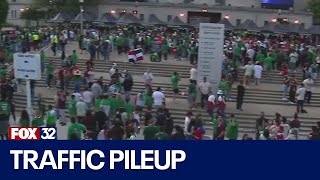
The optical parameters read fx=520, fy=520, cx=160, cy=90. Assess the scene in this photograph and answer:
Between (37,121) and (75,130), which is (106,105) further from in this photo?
(75,130)

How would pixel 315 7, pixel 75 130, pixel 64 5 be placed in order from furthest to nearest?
pixel 315 7, pixel 64 5, pixel 75 130

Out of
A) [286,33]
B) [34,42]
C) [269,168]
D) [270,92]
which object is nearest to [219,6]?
[286,33]

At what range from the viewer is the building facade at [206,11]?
2299 inches

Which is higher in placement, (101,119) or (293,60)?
(293,60)

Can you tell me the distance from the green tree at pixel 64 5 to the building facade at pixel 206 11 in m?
1.65

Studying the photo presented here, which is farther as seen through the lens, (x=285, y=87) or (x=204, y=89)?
(x=285, y=87)

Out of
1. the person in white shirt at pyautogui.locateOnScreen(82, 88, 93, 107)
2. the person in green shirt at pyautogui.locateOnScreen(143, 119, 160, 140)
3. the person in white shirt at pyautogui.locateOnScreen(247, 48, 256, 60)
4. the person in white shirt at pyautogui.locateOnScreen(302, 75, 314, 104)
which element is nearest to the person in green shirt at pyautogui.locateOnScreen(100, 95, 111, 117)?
the person in white shirt at pyautogui.locateOnScreen(82, 88, 93, 107)

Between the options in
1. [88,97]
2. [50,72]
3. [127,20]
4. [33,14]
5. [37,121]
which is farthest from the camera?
[33,14]

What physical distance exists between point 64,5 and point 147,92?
38846 millimetres

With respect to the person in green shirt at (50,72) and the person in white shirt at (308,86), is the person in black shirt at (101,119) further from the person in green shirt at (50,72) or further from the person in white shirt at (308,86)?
the person in white shirt at (308,86)

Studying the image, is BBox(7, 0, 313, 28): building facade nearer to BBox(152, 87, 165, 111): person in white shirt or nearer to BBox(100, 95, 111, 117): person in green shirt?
BBox(152, 87, 165, 111): person in white shirt

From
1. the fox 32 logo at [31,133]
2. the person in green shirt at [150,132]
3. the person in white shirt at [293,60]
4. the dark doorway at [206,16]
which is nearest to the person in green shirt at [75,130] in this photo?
the fox 32 logo at [31,133]

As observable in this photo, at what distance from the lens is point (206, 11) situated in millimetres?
60719

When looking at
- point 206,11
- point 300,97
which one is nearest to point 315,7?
point 206,11
